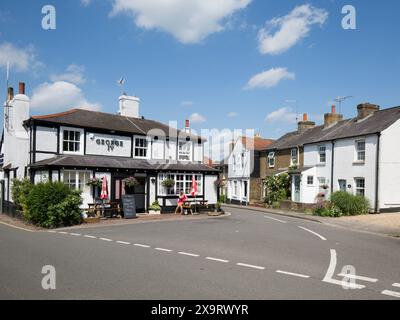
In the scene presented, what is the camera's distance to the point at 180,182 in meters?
25.5

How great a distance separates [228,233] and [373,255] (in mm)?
5972

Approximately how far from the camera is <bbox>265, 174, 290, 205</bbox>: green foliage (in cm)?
3172

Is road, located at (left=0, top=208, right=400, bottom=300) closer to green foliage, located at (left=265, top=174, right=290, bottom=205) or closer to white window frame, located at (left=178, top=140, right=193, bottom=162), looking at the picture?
white window frame, located at (left=178, top=140, right=193, bottom=162)

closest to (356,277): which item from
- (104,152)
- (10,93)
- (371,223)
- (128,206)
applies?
(371,223)

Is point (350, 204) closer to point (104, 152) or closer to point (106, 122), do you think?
point (104, 152)

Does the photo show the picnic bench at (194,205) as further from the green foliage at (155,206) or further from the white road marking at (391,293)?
the white road marking at (391,293)

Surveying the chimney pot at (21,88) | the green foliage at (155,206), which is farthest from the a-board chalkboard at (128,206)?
the chimney pot at (21,88)

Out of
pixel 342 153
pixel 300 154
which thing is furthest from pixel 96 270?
pixel 300 154

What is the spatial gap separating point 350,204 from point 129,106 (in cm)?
1828

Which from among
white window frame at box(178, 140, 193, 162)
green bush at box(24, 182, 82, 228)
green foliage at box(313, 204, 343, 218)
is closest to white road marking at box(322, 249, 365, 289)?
green bush at box(24, 182, 82, 228)

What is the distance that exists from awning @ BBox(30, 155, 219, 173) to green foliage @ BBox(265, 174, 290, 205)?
27.1 feet

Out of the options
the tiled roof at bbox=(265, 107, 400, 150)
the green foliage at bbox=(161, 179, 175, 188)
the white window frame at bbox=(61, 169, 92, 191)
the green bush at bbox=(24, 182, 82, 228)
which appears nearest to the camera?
the green bush at bbox=(24, 182, 82, 228)

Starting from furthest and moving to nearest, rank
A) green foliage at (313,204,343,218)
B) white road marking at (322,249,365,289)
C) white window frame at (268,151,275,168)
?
white window frame at (268,151,275,168), green foliage at (313,204,343,218), white road marking at (322,249,365,289)

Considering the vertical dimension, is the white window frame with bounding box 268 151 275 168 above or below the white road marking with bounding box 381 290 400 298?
above
